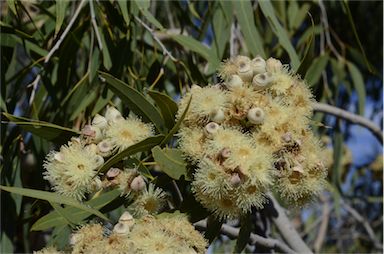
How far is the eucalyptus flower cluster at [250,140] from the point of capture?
33.6 inches

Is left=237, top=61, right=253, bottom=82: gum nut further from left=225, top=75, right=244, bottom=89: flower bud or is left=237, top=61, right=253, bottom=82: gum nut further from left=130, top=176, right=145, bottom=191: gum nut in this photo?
left=130, top=176, right=145, bottom=191: gum nut

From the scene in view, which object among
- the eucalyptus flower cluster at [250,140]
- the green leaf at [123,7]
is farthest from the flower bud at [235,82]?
the green leaf at [123,7]

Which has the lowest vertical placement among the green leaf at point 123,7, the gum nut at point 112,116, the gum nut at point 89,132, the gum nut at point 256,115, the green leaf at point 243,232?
the green leaf at point 243,232

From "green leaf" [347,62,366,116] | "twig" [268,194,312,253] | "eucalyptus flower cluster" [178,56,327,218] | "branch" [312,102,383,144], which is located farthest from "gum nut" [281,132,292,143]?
"green leaf" [347,62,366,116]

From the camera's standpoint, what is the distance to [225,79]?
3.17 feet

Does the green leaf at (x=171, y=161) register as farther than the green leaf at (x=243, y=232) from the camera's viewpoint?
No

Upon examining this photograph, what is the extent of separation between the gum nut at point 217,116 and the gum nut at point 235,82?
0.15 feet

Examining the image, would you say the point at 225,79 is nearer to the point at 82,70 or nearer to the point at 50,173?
the point at 50,173

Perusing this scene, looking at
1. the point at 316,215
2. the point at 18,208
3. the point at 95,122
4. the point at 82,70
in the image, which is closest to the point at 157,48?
the point at 82,70

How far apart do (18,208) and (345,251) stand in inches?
79.6

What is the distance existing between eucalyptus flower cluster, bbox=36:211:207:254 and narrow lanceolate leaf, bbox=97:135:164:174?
0.07 m

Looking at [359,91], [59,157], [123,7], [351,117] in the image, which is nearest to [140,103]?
[59,157]

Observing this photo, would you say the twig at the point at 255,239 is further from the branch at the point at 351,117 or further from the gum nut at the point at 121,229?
the branch at the point at 351,117

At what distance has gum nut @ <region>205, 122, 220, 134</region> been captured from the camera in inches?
34.5
